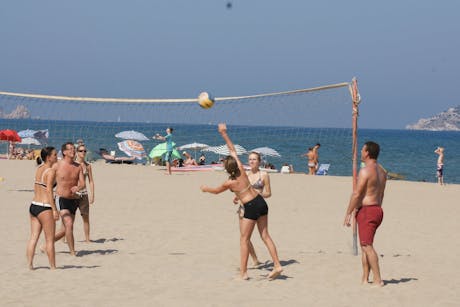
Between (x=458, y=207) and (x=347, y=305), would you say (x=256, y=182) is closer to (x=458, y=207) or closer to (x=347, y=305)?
(x=347, y=305)

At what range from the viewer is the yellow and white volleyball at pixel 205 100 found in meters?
9.16

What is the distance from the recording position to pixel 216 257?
7949 mm

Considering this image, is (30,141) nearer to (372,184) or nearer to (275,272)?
(275,272)

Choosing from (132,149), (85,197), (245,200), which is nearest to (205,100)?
(85,197)

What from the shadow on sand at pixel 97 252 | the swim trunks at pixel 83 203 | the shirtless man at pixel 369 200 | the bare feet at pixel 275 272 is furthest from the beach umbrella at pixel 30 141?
the shirtless man at pixel 369 200

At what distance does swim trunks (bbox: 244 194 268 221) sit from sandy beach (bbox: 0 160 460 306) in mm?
615

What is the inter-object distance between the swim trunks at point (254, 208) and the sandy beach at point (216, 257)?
62cm

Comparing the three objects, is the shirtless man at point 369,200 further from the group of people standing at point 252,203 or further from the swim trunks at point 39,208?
the swim trunks at point 39,208

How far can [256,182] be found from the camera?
23.4ft

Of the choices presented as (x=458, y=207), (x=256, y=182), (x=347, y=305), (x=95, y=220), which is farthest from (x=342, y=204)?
(x=347, y=305)

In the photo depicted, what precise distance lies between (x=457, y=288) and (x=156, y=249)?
3470 millimetres

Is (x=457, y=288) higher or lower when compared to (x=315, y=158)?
lower

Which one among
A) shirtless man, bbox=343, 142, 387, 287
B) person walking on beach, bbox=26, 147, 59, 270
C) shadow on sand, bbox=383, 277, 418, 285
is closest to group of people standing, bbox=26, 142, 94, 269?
person walking on beach, bbox=26, 147, 59, 270

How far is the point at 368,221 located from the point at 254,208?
1.01 meters
